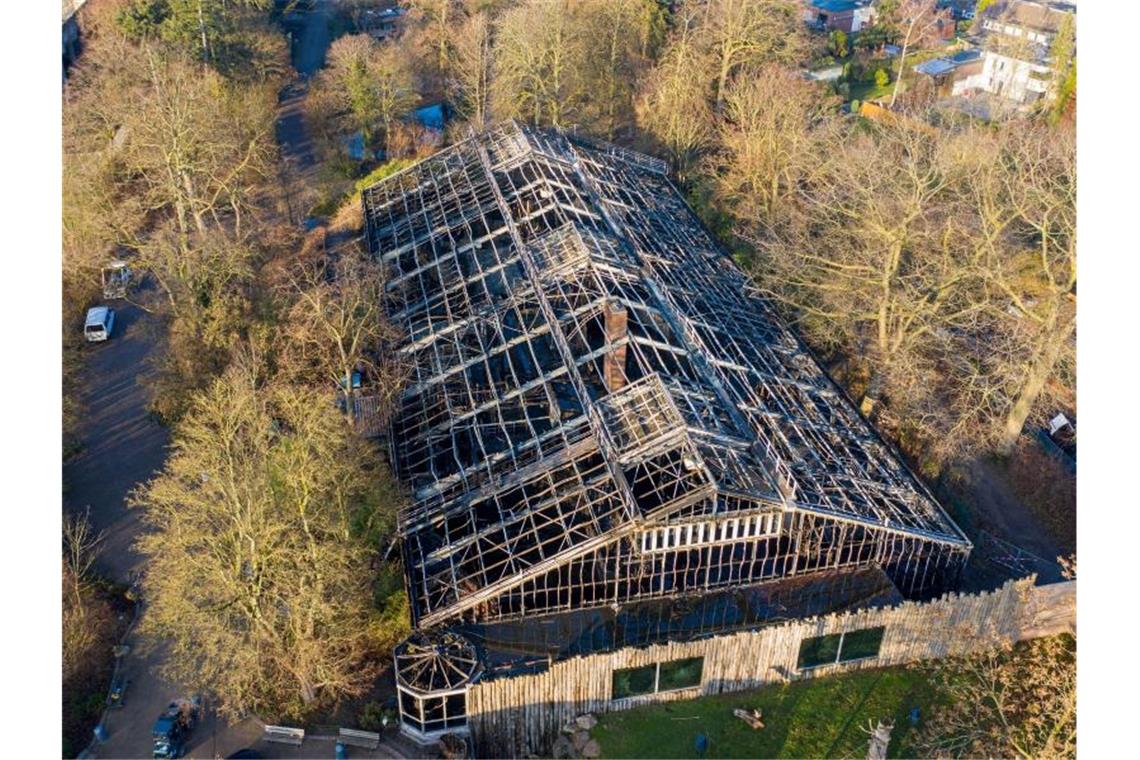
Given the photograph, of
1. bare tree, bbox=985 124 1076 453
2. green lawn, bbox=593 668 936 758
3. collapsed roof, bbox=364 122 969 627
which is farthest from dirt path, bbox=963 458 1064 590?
green lawn, bbox=593 668 936 758

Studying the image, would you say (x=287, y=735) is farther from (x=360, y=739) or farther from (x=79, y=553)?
(x=79, y=553)

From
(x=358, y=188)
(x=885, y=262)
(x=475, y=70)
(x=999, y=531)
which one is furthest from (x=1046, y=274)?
(x=358, y=188)

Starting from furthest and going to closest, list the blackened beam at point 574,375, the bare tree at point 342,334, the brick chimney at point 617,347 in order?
the bare tree at point 342,334, the brick chimney at point 617,347, the blackened beam at point 574,375

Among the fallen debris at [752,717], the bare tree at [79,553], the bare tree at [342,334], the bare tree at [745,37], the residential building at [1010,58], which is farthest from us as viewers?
the residential building at [1010,58]

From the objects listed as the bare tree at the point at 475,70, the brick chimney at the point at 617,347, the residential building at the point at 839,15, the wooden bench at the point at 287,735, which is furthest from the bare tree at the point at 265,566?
the residential building at the point at 839,15

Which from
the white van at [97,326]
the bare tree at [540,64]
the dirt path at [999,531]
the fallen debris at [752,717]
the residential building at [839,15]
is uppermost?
the bare tree at [540,64]

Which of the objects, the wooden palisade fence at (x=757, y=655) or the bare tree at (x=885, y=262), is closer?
the wooden palisade fence at (x=757, y=655)

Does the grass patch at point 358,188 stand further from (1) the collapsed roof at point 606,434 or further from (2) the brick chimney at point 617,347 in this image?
(2) the brick chimney at point 617,347

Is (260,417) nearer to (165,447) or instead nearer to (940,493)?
(165,447)

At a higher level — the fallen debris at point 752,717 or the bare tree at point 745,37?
the bare tree at point 745,37
